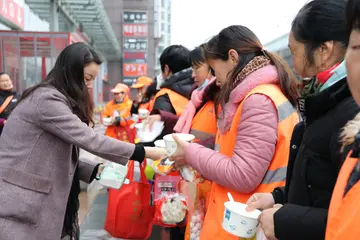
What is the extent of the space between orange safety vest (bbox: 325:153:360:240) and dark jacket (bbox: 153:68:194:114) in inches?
90.2

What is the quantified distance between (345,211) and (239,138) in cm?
82

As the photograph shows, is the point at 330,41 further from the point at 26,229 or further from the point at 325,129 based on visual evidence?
the point at 26,229

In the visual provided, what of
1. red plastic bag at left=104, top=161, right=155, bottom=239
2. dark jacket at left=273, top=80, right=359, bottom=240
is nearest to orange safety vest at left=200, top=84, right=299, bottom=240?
dark jacket at left=273, top=80, right=359, bottom=240

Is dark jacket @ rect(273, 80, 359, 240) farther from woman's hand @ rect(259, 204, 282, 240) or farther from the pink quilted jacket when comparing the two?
the pink quilted jacket

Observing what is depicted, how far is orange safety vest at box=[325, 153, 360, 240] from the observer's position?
0.64 m

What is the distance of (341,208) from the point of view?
0.69 meters

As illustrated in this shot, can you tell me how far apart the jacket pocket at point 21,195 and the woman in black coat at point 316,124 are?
1.07 metres

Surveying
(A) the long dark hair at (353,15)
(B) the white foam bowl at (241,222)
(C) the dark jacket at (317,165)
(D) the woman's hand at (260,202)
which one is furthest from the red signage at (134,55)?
(A) the long dark hair at (353,15)

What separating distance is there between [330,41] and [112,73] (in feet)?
104

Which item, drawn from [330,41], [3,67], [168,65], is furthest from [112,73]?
[330,41]

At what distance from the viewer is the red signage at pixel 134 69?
79.8 feet

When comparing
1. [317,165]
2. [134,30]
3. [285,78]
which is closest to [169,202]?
[285,78]

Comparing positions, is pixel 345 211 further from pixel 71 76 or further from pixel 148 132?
pixel 148 132

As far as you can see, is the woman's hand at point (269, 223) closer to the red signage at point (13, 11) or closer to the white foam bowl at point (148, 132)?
the white foam bowl at point (148, 132)
